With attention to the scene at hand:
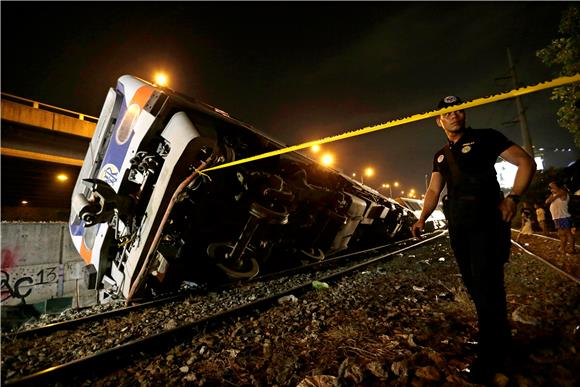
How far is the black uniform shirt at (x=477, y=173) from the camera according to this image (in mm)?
1843

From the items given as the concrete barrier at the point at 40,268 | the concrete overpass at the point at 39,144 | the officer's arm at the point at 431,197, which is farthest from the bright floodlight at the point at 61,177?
the officer's arm at the point at 431,197

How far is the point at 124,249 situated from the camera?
363cm

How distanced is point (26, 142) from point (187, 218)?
38.3 ft

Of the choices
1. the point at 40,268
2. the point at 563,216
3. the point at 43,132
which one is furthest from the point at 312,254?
the point at 43,132

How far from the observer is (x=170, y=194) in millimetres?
3297

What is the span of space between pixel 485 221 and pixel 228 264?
3181 millimetres

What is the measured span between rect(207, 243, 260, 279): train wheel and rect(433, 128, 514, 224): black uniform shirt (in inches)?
113

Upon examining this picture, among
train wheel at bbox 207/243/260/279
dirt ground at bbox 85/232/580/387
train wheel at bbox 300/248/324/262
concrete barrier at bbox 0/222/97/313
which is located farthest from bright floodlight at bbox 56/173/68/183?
dirt ground at bbox 85/232/580/387

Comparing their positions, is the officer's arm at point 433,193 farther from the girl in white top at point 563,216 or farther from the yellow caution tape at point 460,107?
the girl in white top at point 563,216

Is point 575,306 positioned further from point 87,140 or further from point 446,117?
point 87,140

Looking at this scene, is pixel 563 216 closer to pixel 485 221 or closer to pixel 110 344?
pixel 485 221

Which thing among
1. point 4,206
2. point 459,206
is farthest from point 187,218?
point 4,206

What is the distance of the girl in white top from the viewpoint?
673 centimetres

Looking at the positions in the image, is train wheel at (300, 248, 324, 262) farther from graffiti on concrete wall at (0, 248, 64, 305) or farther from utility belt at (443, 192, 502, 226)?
graffiti on concrete wall at (0, 248, 64, 305)
